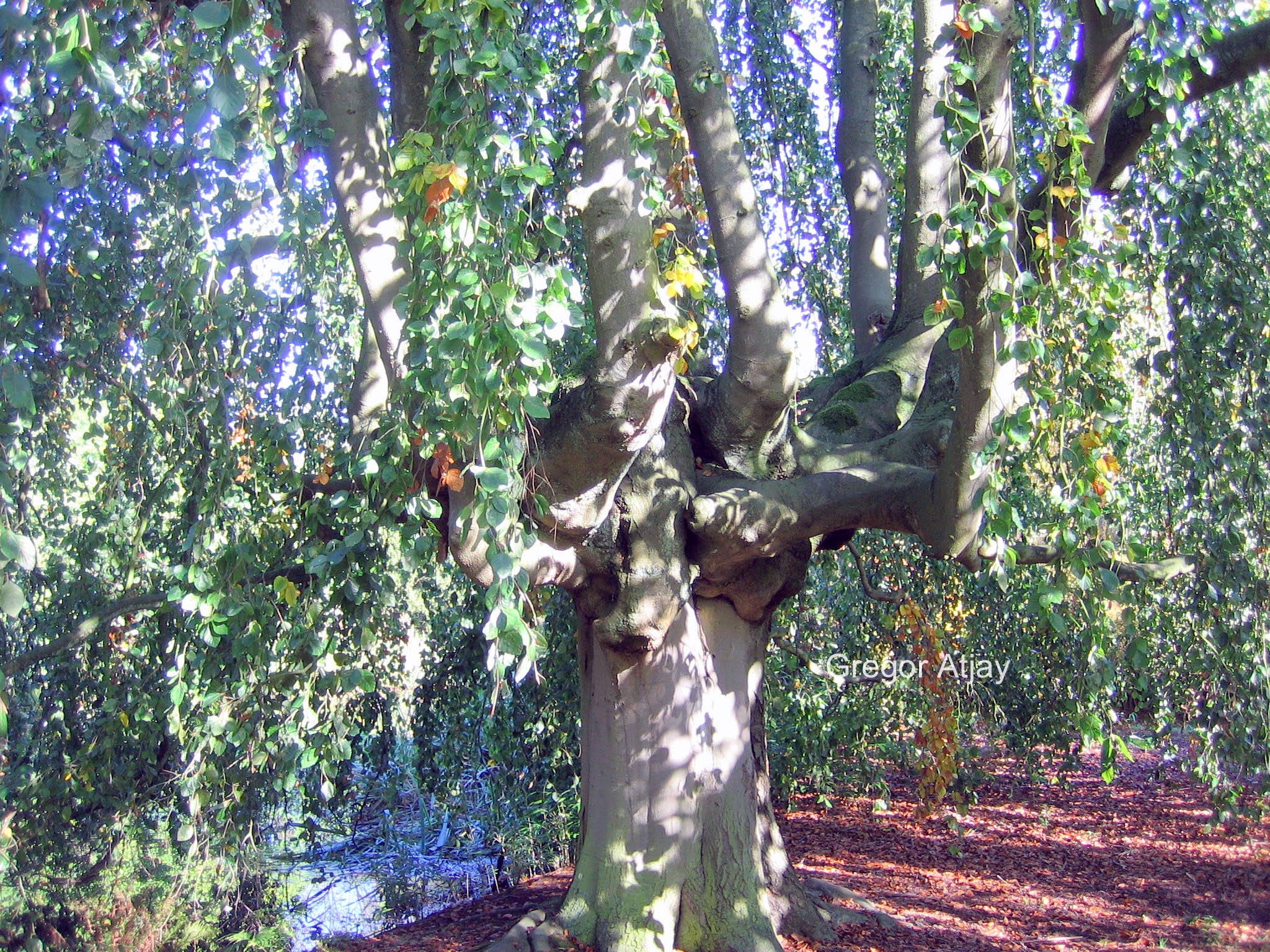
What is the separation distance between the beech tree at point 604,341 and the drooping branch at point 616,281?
1 cm

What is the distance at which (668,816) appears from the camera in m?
3.71

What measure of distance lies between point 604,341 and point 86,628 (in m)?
2.15

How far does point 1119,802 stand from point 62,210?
7.69 metres

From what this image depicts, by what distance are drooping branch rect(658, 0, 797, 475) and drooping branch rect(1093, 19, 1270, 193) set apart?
1.32 meters

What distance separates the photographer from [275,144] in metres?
2.96

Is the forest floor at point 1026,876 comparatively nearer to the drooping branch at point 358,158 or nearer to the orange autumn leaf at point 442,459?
the orange autumn leaf at point 442,459

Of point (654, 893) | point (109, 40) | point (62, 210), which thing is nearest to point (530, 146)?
point (109, 40)

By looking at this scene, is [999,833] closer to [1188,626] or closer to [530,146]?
[1188,626]

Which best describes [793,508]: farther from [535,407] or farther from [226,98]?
[226,98]

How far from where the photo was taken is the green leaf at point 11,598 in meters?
1.63

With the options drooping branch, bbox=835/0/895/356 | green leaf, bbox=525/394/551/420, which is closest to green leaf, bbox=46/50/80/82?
green leaf, bbox=525/394/551/420

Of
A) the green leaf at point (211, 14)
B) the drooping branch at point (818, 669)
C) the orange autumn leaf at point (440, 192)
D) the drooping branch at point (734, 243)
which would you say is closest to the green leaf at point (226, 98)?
the green leaf at point (211, 14)

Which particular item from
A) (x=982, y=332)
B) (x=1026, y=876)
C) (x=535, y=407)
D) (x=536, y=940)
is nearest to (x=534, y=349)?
(x=535, y=407)

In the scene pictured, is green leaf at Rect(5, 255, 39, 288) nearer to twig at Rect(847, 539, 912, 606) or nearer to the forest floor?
the forest floor
